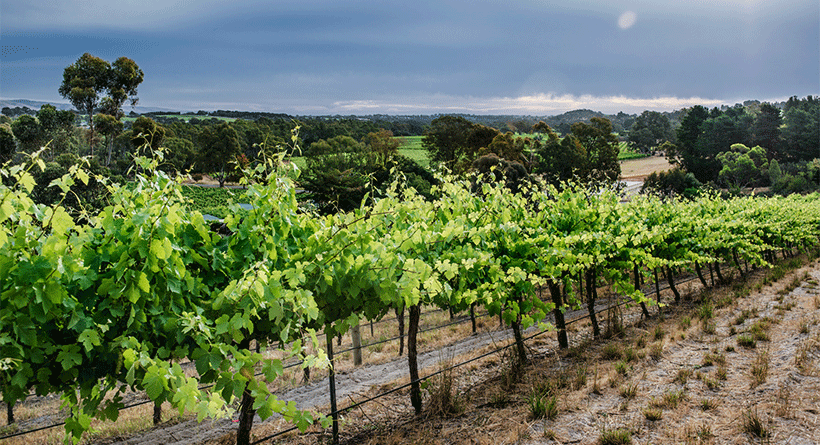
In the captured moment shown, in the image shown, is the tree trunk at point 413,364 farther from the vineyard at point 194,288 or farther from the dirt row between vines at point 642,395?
the dirt row between vines at point 642,395

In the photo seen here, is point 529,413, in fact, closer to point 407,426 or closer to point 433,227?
point 407,426

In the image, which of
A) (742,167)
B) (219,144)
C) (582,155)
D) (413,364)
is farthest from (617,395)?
(742,167)

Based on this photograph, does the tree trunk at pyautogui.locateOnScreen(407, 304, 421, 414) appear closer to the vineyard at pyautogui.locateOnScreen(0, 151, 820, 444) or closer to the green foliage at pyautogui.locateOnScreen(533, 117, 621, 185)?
the vineyard at pyautogui.locateOnScreen(0, 151, 820, 444)

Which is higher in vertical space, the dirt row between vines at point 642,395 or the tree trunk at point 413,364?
the tree trunk at point 413,364

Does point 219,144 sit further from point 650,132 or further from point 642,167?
point 650,132

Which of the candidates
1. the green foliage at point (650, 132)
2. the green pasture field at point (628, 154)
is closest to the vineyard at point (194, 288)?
the green pasture field at point (628, 154)

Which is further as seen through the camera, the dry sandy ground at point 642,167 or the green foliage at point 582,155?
Answer: the dry sandy ground at point 642,167

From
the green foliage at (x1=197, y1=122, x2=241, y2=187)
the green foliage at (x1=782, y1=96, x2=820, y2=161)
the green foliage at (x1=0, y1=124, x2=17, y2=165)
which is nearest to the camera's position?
the green foliage at (x1=0, y1=124, x2=17, y2=165)

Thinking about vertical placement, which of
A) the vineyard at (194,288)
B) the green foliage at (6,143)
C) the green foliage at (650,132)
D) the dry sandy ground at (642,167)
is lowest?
the dry sandy ground at (642,167)

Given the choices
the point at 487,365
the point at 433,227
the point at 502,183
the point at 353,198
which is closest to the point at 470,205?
the point at 502,183

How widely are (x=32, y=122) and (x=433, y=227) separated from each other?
4730 centimetres

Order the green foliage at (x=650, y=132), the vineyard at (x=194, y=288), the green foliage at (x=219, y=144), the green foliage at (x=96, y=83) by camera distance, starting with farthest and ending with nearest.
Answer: the green foliage at (x=650, y=132) < the green foliage at (x=219, y=144) < the green foliage at (x=96, y=83) < the vineyard at (x=194, y=288)

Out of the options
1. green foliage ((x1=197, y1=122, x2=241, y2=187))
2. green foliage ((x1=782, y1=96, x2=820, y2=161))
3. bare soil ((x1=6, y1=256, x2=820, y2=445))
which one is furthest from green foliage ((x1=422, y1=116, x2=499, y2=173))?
green foliage ((x1=782, y1=96, x2=820, y2=161))

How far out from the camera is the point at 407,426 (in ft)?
18.2
